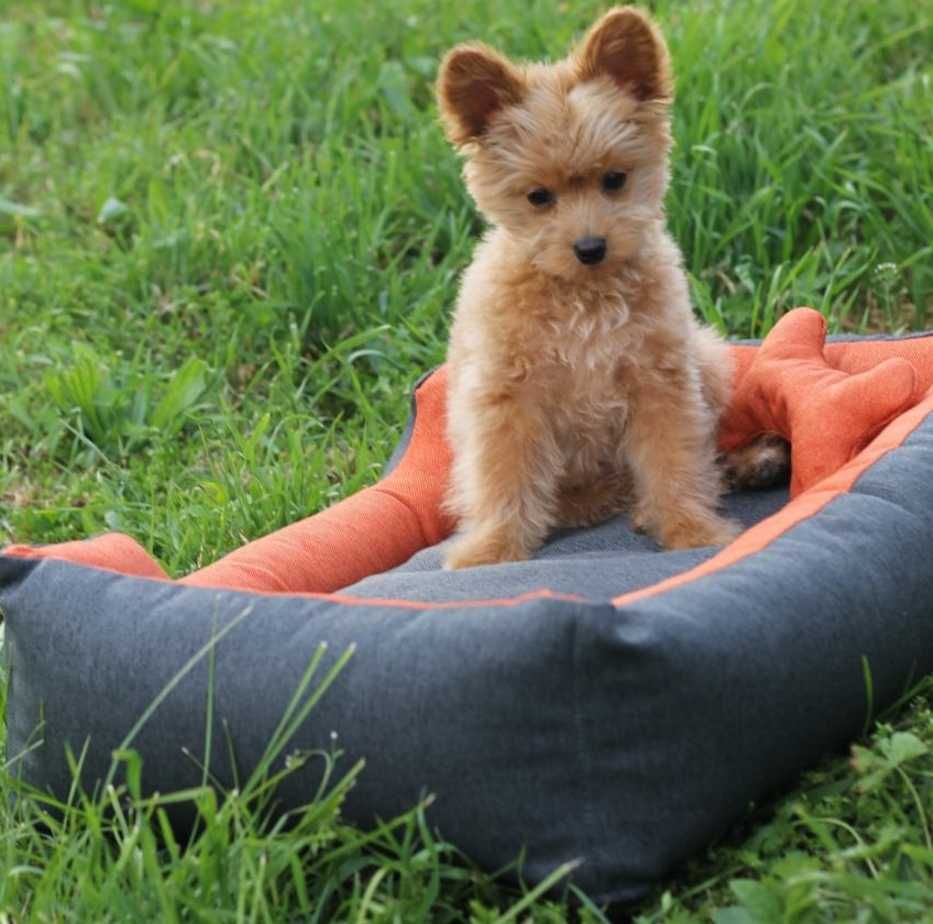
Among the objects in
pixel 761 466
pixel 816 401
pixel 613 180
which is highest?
pixel 613 180

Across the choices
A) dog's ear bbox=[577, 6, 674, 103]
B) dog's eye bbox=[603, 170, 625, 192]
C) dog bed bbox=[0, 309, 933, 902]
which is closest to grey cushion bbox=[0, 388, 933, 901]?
dog bed bbox=[0, 309, 933, 902]

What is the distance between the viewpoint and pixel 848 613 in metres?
2.70

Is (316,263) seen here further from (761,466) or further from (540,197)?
(761,466)

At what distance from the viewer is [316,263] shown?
5008 millimetres

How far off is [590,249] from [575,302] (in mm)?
152

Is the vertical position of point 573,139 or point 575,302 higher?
point 573,139

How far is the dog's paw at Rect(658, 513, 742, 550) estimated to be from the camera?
3.44 m

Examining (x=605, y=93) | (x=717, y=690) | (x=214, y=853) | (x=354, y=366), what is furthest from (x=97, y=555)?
(x=354, y=366)

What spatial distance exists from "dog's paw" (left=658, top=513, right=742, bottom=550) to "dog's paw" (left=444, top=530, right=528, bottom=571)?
1.12ft

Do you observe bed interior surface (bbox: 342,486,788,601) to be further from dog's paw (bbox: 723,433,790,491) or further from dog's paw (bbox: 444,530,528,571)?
dog's paw (bbox: 723,433,790,491)

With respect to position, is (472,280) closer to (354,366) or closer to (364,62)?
(354,366)

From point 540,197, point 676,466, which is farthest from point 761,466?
point 540,197

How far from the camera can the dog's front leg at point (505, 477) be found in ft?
11.5

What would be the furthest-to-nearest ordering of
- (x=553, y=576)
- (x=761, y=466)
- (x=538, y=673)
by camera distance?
(x=761, y=466), (x=553, y=576), (x=538, y=673)
